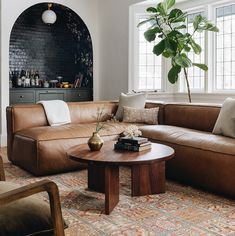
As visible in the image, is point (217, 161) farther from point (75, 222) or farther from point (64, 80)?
point (64, 80)

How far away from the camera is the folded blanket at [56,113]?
4156 mm

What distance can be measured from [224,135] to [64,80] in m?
4.48

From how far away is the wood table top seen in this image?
8.20 feet

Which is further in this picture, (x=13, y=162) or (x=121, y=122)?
(x=121, y=122)

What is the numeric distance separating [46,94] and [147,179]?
373 cm

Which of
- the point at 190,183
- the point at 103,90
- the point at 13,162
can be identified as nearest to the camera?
the point at 190,183

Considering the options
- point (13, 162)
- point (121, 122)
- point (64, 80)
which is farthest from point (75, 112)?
point (64, 80)

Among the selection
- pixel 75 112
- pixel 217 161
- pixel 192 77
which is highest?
pixel 192 77

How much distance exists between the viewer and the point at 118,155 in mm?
2664

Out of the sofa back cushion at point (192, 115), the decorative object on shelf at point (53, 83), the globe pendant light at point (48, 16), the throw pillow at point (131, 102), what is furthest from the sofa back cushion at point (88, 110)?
the globe pendant light at point (48, 16)

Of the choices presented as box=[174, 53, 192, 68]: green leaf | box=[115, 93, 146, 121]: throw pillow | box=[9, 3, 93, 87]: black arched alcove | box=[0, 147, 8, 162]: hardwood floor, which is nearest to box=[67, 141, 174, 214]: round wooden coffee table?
box=[115, 93, 146, 121]: throw pillow

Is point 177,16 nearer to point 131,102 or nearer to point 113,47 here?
point 131,102

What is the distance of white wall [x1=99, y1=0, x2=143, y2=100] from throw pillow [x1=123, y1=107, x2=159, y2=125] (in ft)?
6.00

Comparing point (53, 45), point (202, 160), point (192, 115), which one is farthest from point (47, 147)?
point (53, 45)
